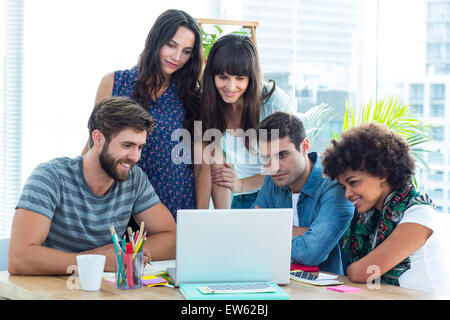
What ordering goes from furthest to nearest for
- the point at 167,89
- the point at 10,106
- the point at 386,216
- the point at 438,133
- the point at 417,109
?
the point at 417,109 → the point at 438,133 → the point at 10,106 → the point at 167,89 → the point at 386,216

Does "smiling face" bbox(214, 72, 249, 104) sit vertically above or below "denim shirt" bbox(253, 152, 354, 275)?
above

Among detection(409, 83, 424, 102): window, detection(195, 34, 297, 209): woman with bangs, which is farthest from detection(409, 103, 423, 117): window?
detection(195, 34, 297, 209): woman with bangs

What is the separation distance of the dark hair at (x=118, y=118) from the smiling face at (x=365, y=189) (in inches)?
30.3

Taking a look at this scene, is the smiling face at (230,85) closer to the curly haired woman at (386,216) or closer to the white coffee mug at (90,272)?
the curly haired woman at (386,216)

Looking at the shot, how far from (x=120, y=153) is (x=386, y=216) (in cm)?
98

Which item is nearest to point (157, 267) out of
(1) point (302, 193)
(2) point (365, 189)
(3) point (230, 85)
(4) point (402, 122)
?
(1) point (302, 193)

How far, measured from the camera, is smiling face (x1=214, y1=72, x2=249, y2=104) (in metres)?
2.40

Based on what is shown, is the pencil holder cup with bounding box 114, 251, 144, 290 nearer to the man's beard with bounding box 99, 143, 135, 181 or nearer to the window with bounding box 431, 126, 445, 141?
the man's beard with bounding box 99, 143, 135, 181

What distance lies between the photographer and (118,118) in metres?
2.02

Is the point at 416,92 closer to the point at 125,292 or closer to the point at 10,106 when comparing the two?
the point at 10,106

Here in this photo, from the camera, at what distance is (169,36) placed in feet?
7.86

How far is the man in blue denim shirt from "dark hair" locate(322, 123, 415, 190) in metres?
0.13

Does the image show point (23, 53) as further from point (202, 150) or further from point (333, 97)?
point (333, 97)

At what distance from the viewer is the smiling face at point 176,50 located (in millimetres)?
2398
